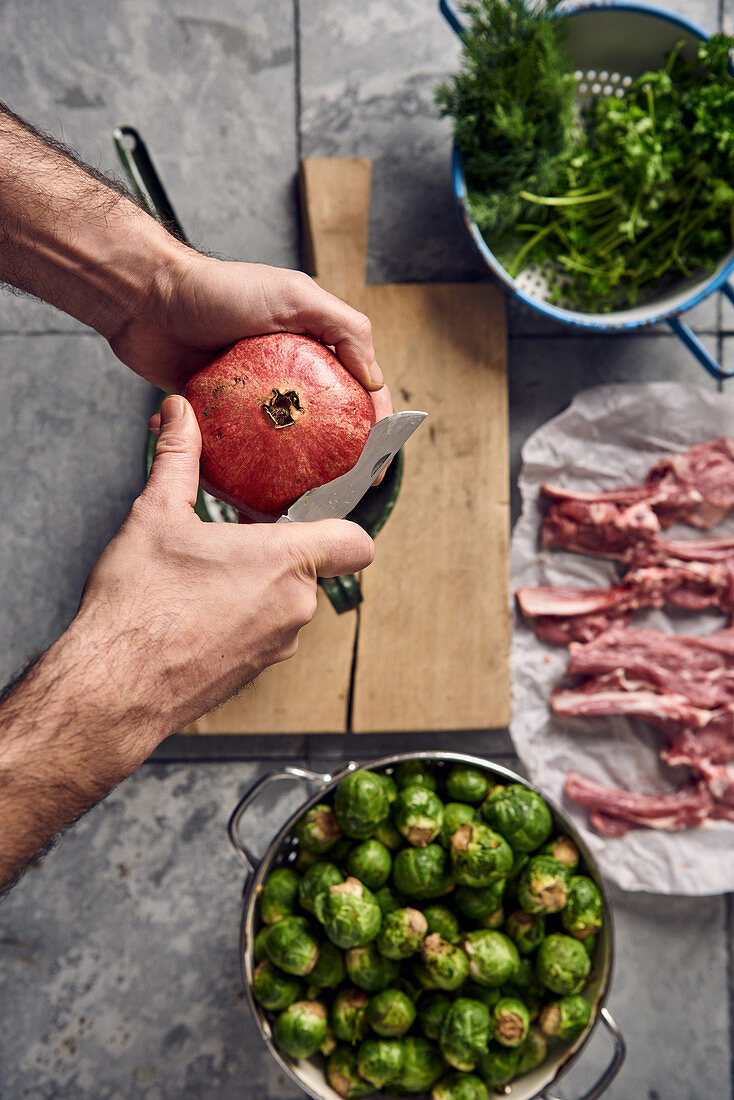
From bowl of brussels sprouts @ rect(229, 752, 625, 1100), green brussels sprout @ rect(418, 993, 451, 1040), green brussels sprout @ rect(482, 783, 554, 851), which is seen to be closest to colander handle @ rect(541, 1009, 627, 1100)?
bowl of brussels sprouts @ rect(229, 752, 625, 1100)

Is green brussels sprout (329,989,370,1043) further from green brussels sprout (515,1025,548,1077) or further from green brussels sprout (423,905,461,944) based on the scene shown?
green brussels sprout (515,1025,548,1077)

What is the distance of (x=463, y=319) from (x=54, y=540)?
1129mm

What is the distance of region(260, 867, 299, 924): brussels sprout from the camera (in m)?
1.57

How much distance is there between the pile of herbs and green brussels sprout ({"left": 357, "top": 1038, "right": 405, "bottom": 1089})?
165 cm

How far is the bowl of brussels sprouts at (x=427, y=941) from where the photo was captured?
1503 millimetres

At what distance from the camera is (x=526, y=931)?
1581mm

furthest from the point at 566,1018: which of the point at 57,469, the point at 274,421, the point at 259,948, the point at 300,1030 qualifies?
the point at 57,469

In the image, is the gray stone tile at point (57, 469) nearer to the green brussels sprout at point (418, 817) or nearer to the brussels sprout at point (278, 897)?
the brussels sprout at point (278, 897)

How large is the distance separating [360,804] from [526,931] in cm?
45

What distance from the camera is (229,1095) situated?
1882 millimetres

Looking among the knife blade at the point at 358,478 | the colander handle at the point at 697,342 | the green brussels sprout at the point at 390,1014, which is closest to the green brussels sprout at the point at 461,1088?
the green brussels sprout at the point at 390,1014

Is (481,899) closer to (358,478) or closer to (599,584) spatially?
(599,584)

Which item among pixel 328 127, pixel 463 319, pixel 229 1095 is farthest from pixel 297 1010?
pixel 328 127

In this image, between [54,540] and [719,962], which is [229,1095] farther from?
[54,540]
